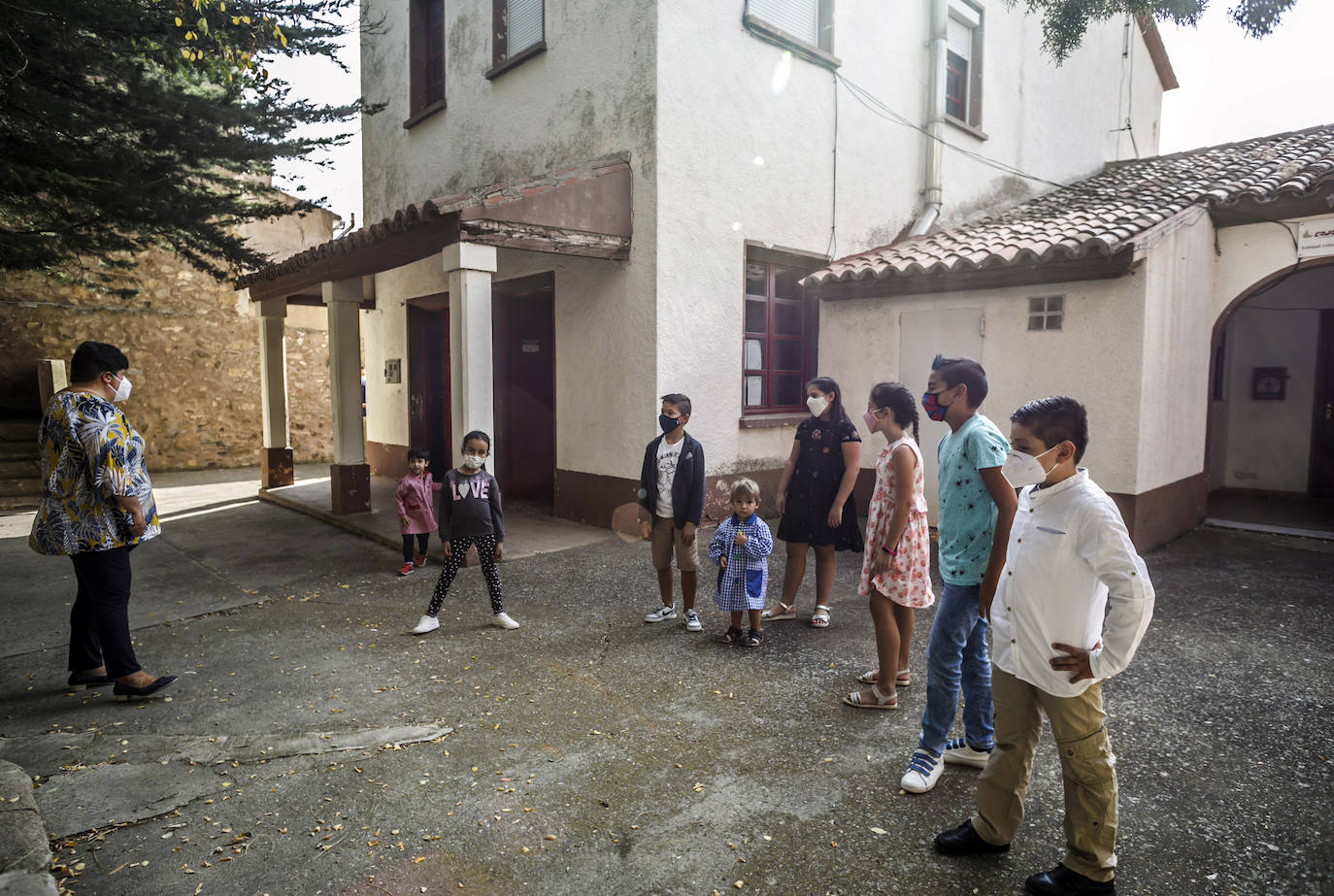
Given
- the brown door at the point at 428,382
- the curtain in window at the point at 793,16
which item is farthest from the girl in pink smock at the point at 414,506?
the curtain in window at the point at 793,16

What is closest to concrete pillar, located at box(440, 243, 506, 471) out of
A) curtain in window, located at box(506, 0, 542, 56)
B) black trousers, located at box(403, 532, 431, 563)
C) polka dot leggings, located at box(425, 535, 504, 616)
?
black trousers, located at box(403, 532, 431, 563)

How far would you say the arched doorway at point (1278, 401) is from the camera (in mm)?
10320

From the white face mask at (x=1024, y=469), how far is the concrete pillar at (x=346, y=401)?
312 inches

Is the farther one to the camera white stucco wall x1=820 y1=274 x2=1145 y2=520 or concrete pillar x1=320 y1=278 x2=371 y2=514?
concrete pillar x1=320 y1=278 x2=371 y2=514

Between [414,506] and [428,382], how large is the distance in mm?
4699

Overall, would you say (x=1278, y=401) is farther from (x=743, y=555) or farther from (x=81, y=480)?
(x=81, y=480)

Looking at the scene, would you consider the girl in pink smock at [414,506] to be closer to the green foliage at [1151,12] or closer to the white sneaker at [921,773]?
the white sneaker at [921,773]

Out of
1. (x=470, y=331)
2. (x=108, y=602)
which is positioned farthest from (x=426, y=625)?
(x=470, y=331)

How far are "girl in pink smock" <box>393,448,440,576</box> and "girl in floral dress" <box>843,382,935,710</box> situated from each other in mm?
4259

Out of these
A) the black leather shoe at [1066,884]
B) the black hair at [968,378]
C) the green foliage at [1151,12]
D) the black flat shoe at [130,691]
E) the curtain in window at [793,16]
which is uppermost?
the curtain in window at [793,16]

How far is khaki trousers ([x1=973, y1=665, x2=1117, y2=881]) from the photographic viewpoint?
7.94ft

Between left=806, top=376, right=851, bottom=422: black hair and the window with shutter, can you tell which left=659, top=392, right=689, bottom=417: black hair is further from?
the window with shutter

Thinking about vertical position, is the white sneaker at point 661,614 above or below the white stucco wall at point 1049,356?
below

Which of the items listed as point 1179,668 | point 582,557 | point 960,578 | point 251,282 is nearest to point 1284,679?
point 1179,668
